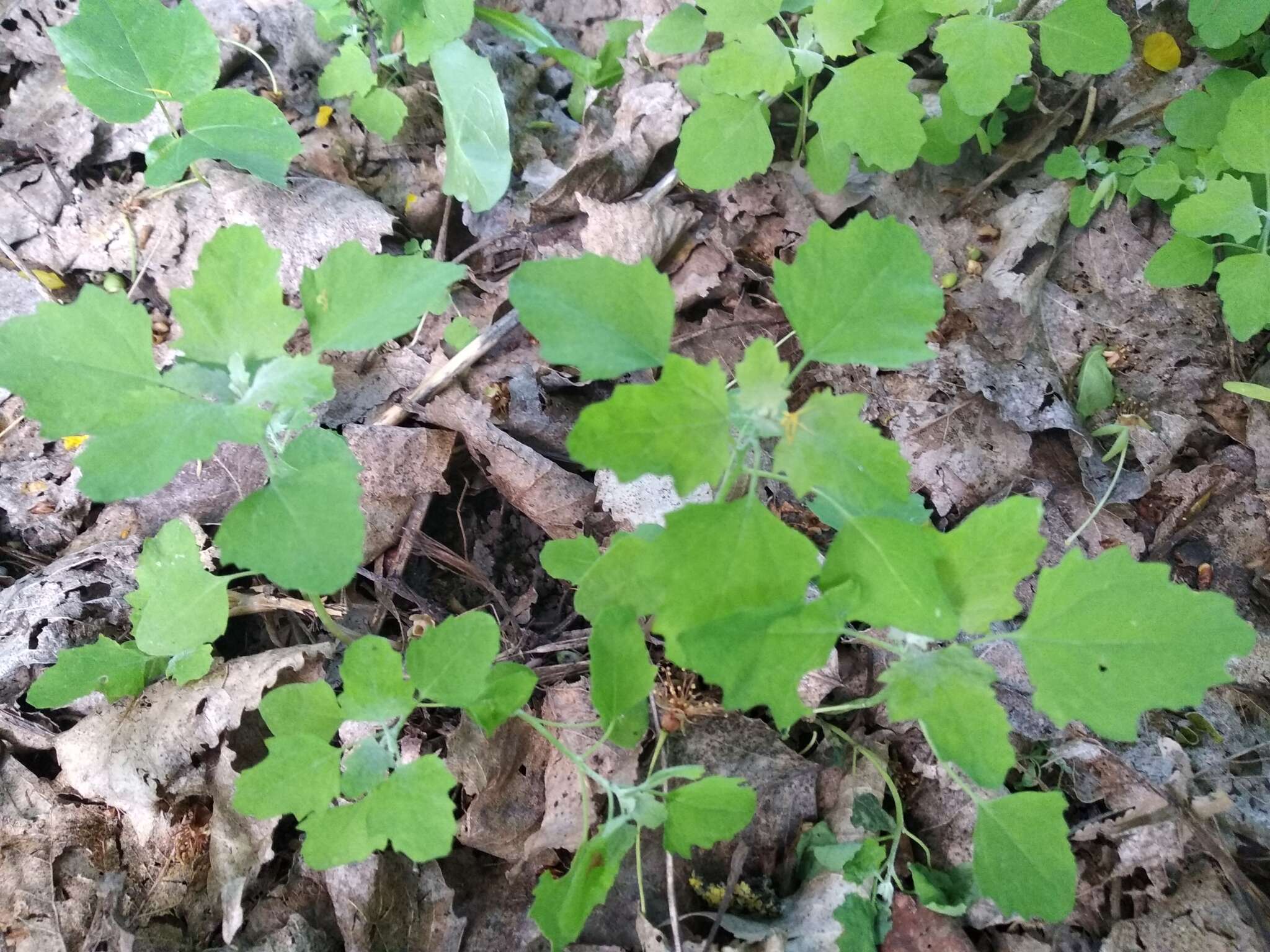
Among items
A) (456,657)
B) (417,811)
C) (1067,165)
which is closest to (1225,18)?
(1067,165)

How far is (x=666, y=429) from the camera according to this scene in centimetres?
129

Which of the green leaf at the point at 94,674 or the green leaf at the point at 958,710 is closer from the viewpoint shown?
the green leaf at the point at 958,710

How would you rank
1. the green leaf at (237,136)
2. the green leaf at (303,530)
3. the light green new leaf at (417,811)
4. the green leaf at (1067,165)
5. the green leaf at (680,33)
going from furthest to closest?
the green leaf at (1067,165), the green leaf at (680,33), the green leaf at (237,136), the light green new leaf at (417,811), the green leaf at (303,530)

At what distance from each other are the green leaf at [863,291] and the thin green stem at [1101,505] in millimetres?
1071

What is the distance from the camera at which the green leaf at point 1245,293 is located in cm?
211

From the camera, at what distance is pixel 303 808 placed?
158cm

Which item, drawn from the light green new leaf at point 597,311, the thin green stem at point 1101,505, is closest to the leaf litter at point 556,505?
the thin green stem at point 1101,505

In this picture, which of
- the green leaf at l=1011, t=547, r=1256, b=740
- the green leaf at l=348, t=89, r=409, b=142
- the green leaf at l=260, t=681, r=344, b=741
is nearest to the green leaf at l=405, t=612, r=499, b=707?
the green leaf at l=260, t=681, r=344, b=741

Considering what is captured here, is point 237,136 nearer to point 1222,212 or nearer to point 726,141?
point 726,141

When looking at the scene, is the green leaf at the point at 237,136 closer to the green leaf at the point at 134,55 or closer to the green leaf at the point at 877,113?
the green leaf at the point at 134,55

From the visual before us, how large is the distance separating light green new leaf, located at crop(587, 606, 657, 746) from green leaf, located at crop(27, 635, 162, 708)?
1251 mm

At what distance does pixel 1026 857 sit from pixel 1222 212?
1880 millimetres

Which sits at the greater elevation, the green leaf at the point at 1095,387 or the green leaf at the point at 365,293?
the green leaf at the point at 365,293

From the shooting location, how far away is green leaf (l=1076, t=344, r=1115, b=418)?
7.61ft
